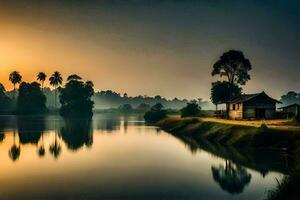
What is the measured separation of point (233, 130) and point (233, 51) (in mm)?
53659

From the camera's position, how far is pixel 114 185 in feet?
99.8

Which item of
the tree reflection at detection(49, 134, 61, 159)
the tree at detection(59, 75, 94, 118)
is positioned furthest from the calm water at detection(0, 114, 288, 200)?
the tree at detection(59, 75, 94, 118)

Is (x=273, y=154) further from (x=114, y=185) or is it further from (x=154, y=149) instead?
(x=114, y=185)

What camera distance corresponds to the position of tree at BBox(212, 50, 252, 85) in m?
109

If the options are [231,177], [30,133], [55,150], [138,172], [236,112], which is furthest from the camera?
[236,112]

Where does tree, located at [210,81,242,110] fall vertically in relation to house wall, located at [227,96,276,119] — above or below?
above

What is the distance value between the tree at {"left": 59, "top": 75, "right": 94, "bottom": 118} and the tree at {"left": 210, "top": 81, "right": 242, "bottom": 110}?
89.9 m

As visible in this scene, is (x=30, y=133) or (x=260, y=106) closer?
(x=260, y=106)

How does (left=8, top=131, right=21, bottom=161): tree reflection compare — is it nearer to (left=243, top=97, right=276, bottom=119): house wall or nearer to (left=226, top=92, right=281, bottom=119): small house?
(left=226, top=92, right=281, bottom=119): small house

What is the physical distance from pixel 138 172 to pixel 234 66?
79460 mm

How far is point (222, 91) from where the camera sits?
116500 mm

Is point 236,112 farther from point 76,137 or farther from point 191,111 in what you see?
point 76,137

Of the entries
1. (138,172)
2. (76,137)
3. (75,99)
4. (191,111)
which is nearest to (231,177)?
(138,172)

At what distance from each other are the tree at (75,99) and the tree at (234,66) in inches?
3774
